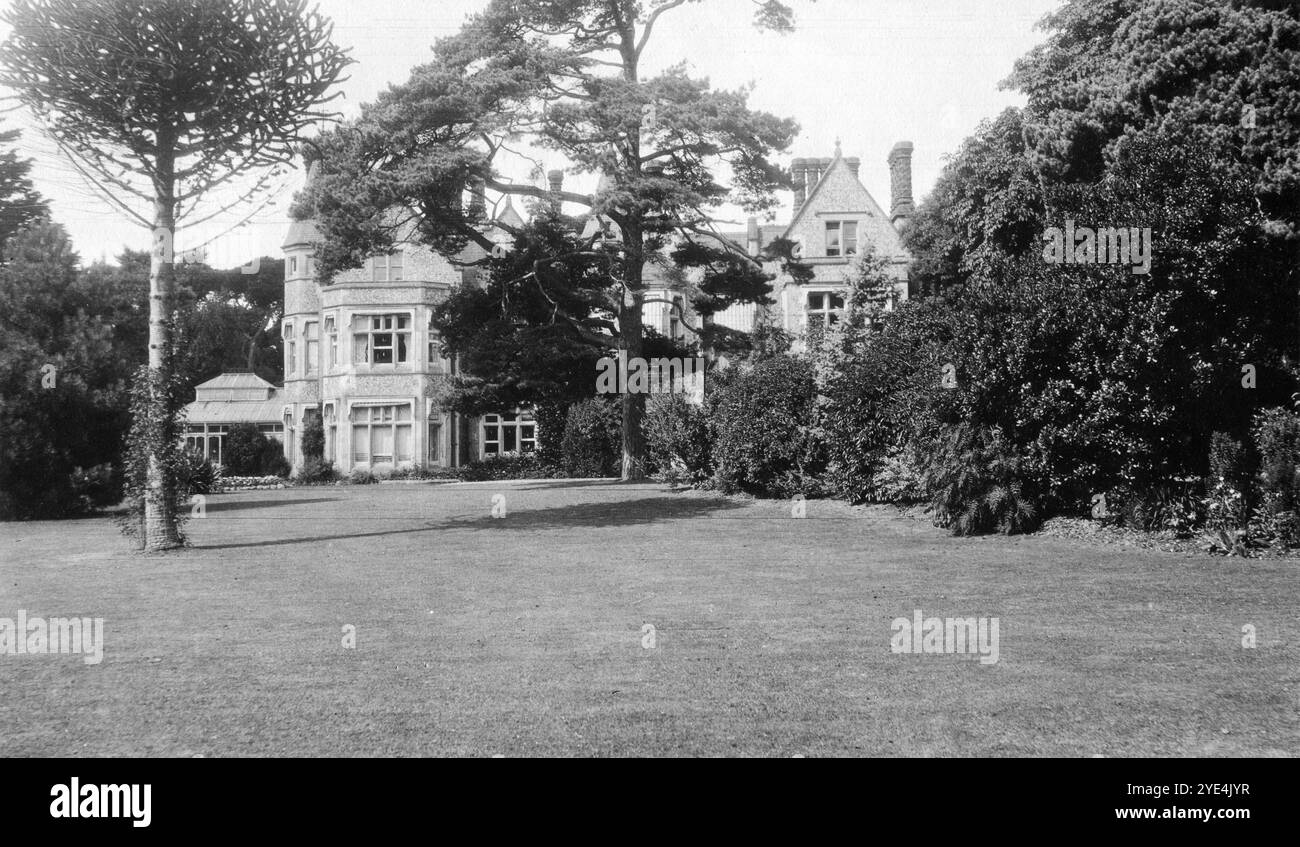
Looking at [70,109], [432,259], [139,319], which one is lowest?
[139,319]

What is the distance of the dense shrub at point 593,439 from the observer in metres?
36.8

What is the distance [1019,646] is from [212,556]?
1177 centimetres

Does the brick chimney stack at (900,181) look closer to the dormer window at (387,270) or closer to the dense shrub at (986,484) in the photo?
the dormer window at (387,270)

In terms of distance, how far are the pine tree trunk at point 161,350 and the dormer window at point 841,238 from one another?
108 ft

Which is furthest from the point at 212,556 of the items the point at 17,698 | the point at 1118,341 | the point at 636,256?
the point at 636,256

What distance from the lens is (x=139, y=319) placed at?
2600 cm

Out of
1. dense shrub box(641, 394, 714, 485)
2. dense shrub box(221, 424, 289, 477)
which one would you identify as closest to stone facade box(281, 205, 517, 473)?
dense shrub box(221, 424, 289, 477)

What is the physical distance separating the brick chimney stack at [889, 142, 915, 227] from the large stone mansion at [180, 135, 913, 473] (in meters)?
0.06

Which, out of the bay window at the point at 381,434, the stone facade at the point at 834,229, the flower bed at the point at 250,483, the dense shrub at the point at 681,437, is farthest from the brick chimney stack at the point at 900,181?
the flower bed at the point at 250,483

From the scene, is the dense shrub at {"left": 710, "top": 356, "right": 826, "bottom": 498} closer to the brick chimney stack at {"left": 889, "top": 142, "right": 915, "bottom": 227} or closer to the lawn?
the lawn

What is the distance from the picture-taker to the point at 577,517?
67.1 feet

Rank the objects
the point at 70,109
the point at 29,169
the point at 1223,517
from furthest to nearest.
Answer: the point at 29,169 < the point at 70,109 < the point at 1223,517
